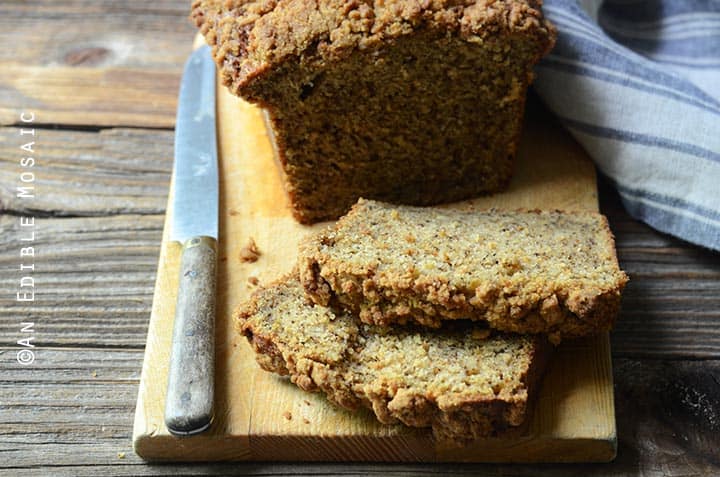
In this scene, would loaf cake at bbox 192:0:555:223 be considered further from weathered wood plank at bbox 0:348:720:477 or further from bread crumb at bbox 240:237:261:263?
weathered wood plank at bbox 0:348:720:477

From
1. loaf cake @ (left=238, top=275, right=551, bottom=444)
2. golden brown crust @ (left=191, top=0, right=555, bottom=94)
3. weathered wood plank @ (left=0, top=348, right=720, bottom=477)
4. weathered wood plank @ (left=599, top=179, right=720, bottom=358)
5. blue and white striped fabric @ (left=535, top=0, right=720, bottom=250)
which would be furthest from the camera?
blue and white striped fabric @ (left=535, top=0, right=720, bottom=250)

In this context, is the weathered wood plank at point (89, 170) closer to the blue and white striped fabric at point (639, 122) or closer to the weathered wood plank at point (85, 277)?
the weathered wood plank at point (85, 277)

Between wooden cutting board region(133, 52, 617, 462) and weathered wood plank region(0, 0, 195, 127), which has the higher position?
weathered wood plank region(0, 0, 195, 127)

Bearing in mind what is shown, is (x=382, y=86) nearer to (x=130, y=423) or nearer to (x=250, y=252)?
(x=250, y=252)

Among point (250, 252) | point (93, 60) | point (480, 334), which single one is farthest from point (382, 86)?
point (93, 60)

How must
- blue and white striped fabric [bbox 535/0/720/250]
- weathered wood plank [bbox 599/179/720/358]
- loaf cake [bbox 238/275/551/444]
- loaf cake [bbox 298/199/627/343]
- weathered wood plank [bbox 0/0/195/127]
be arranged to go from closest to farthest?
loaf cake [bbox 238/275/551/444] → loaf cake [bbox 298/199/627/343] → weathered wood plank [bbox 599/179/720/358] → blue and white striped fabric [bbox 535/0/720/250] → weathered wood plank [bbox 0/0/195/127]

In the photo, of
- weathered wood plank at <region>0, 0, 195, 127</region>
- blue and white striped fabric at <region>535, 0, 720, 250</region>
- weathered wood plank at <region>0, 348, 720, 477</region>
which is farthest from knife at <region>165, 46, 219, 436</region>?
blue and white striped fabric at <region>535, 0, 720, 250</region>

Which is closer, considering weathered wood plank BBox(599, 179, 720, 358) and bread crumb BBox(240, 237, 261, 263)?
weathered wood plank BBox(599, 179, 720, 358)
